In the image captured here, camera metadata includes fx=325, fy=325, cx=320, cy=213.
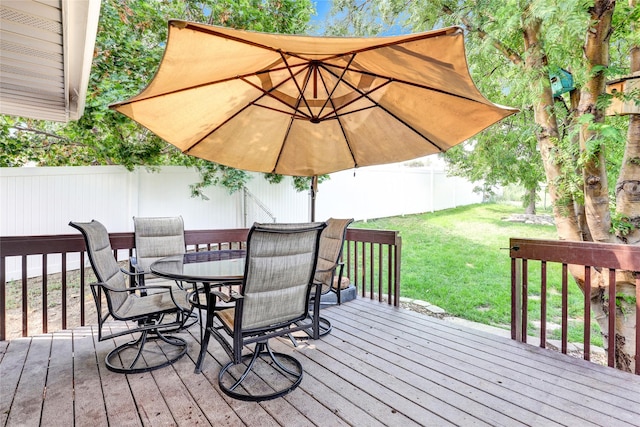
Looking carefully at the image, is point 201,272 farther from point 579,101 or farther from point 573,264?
point 579,101

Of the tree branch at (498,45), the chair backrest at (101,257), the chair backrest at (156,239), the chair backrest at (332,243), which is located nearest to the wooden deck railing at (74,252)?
the chair backrest at (156,239)

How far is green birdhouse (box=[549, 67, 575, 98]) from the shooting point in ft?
10.4

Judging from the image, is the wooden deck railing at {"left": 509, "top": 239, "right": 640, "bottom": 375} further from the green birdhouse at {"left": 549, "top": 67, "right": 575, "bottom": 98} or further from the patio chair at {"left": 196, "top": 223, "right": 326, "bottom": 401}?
the patio chair at {"left": 196, "top": 223, "right": 326, "bottom": 401}

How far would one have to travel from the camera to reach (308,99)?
125 inches

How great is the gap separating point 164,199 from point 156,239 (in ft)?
9.02

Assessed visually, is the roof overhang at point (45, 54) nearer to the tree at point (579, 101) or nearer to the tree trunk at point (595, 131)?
the tree at point (579, 101)

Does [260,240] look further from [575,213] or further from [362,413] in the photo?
[575,213]

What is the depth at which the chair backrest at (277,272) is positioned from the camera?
6.44 feet

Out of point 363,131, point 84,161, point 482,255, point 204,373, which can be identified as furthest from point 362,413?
point 84,161

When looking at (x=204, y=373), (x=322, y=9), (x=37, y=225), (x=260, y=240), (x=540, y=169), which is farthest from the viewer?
(x=322, y=9)

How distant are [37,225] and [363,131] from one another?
497cm

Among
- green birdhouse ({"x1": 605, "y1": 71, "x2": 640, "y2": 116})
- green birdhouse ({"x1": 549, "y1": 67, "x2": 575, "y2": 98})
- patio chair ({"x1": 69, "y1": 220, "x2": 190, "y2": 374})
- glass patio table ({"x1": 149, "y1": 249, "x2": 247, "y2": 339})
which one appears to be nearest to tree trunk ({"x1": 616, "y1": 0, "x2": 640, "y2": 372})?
green birdhouse ({"x1": 605, "y1": 71, "x2": 640, "y2": 116})

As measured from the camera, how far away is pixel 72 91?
335 cm

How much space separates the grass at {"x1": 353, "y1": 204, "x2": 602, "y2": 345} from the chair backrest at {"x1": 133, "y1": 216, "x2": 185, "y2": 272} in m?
3.46
